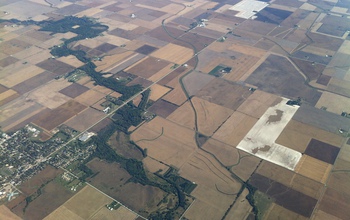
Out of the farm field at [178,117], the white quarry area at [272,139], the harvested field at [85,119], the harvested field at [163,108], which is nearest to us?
the farm field at [178,117]

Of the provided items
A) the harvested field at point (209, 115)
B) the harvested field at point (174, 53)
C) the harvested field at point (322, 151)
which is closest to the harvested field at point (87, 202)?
the harvested field at point (209, 115)

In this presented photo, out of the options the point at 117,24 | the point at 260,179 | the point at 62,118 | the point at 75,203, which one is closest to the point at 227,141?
the point at 260,179

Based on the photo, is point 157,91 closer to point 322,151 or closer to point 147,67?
point 147,67

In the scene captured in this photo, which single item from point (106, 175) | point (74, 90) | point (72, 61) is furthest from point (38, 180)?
point (72, 61)

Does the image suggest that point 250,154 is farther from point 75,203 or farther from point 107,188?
point 75,203

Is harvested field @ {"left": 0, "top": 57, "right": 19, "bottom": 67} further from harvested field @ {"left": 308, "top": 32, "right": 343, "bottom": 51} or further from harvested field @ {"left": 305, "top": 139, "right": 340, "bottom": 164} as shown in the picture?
harvested field @ {"left": 308, "top": 32, "right": 343, "bottom": 51}

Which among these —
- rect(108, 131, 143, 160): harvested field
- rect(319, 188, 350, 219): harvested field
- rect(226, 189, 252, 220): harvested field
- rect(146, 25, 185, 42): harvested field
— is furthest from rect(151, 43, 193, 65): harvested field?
rect(319, 188, 350, 219): harvested field

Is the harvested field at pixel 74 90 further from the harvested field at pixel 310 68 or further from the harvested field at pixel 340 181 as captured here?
the harvested field at pixel 340 181
